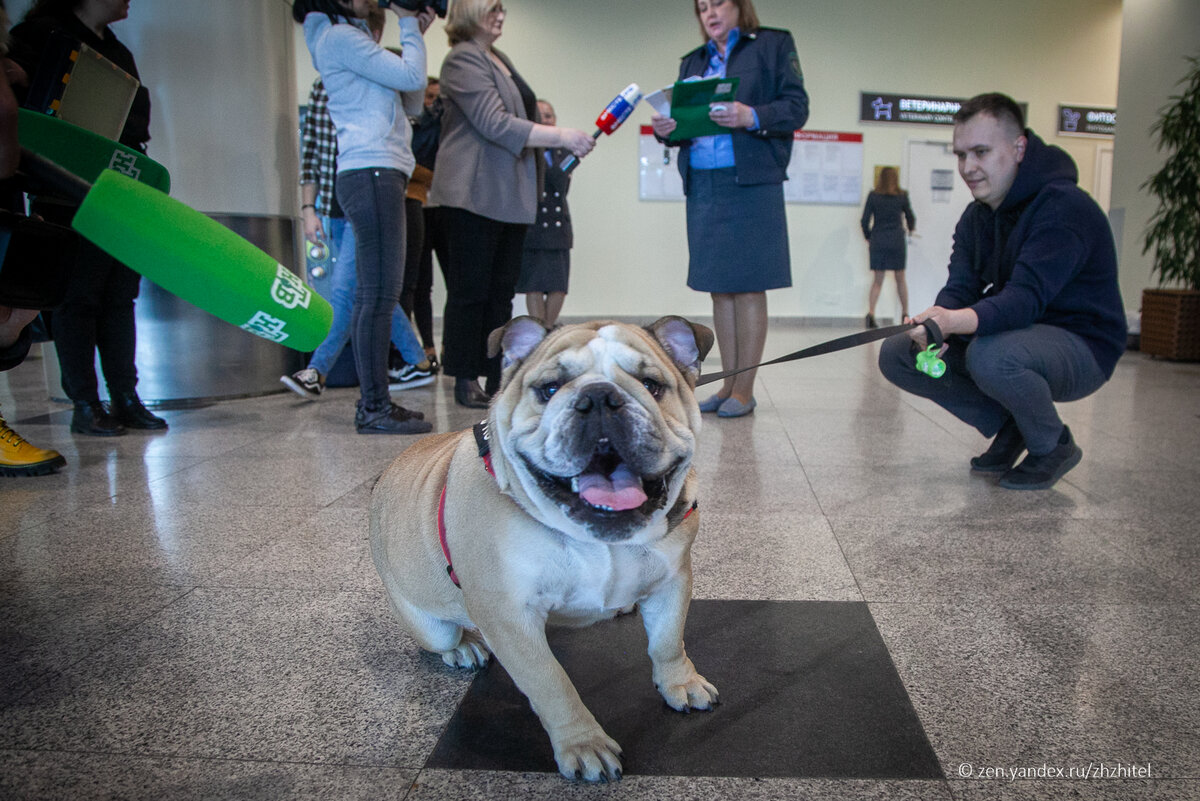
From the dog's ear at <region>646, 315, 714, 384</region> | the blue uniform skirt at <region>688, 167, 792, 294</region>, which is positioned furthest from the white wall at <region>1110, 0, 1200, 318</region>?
the dog's ear at <region>646, 315, 714, 384</region>

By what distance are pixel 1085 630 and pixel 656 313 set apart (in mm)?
8602

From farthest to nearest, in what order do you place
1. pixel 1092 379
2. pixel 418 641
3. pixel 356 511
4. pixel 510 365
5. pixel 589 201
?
pixel 589 201 → pixel 1092 379 → pixel 356 511 → pixel 418 641 → pixel 510 365

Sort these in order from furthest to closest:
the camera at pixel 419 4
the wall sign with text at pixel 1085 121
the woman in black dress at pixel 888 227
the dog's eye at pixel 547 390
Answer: the wall sign with text at pixel 1085 121 → the woman in black dress at pixel 888 227 → the camera at pixel 419 4 → the dog's eye at pixel 547 390

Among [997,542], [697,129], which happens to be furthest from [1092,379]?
[697,129]

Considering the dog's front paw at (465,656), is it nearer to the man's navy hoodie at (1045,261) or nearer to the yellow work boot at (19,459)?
the man's navy hoodie at (1045,261)

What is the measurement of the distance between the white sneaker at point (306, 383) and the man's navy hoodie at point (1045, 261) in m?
3.36

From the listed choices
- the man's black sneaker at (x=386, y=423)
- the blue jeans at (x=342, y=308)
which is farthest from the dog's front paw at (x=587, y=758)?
the blue jeans at (x=342, y=308)

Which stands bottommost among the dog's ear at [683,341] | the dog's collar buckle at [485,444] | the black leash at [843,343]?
the dog's collar buckle at [485,444]

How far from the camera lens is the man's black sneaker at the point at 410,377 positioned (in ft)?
17.0

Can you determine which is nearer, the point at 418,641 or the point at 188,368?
the point at 418,641

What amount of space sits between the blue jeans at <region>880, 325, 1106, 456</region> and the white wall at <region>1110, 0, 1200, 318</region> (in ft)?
20.9

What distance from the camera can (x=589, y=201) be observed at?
387 inches

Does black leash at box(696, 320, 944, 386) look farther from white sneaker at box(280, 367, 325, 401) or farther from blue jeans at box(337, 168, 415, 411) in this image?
white sneaker at box(280, 367, 325, 401)

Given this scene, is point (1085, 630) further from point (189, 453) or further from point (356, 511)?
point (189, 453)
